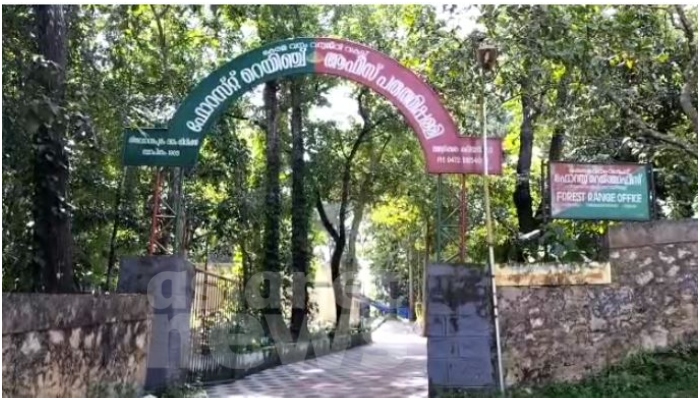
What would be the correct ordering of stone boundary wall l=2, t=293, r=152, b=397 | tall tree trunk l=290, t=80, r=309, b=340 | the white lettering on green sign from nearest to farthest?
stone boundary wall l=2, t=293, r=152, b=397, the white lettering on green sign, tall tree trunk l=290, t=80, r=309, b=340

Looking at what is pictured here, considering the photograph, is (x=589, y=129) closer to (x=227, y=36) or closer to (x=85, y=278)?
(x=227, y=36)

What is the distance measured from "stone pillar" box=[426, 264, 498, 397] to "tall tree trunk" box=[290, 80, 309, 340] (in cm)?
807

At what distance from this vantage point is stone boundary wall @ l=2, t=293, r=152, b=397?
5410 mm

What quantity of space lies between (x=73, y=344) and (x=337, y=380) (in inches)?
205

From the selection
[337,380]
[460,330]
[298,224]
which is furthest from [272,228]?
[460,330]

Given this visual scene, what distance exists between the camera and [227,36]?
14719 millimetres

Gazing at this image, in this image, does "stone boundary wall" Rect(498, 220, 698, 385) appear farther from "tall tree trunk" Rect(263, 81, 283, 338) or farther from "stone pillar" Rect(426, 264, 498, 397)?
"tall tree trunk" Rect(263, 81, 283, 338)

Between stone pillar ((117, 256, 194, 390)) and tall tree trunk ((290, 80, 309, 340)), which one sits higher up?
tall tree trunk ((290, 80, 309, 340))

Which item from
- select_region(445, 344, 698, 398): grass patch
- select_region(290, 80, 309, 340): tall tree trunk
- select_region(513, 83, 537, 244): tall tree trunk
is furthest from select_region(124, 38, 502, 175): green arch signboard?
select_region(290, 80, 309, 340): tall tree trunk

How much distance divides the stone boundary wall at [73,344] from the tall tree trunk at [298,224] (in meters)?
7.76

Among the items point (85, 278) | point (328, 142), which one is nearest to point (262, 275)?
point (85, 278)

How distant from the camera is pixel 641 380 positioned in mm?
7723

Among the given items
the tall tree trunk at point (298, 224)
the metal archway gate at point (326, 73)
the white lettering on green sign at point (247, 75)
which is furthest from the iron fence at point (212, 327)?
the tall tree trunk at point (298, 224)

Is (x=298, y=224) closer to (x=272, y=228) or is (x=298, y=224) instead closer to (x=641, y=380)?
(x=272, y=228)
